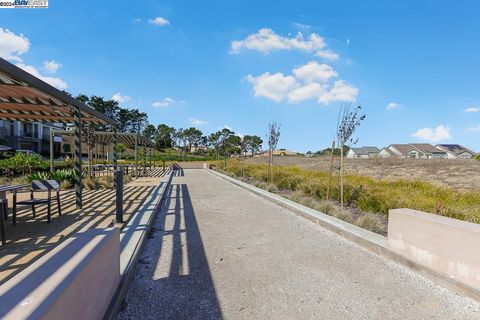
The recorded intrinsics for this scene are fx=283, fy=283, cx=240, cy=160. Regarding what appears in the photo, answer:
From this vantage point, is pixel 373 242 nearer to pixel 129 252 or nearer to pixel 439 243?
pixel 439 243

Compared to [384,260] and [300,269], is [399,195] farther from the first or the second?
[300,269]

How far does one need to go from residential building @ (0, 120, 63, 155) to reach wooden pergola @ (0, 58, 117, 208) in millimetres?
32897

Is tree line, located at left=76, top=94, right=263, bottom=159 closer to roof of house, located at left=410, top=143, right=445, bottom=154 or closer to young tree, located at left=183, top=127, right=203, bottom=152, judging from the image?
young tree, located at left=183, top=127, right=203, bottom=152

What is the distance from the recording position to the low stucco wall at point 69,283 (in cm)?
130

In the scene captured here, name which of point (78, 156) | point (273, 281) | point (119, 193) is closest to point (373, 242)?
point (273, 281)

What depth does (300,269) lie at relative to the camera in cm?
364

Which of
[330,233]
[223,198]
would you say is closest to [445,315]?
[330,233]

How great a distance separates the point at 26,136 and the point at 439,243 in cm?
5312

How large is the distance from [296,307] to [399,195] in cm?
531

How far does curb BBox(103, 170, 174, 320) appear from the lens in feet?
8.35

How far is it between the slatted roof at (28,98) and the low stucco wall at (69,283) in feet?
9.66

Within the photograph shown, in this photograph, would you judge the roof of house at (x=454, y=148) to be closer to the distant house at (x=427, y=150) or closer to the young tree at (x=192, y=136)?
the distant house at (x=427, y=150)

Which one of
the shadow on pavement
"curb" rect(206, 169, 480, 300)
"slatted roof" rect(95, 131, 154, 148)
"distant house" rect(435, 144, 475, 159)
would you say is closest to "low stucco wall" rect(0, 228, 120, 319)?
the shadow on pavement

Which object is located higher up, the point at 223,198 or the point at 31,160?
the point at 31,160
